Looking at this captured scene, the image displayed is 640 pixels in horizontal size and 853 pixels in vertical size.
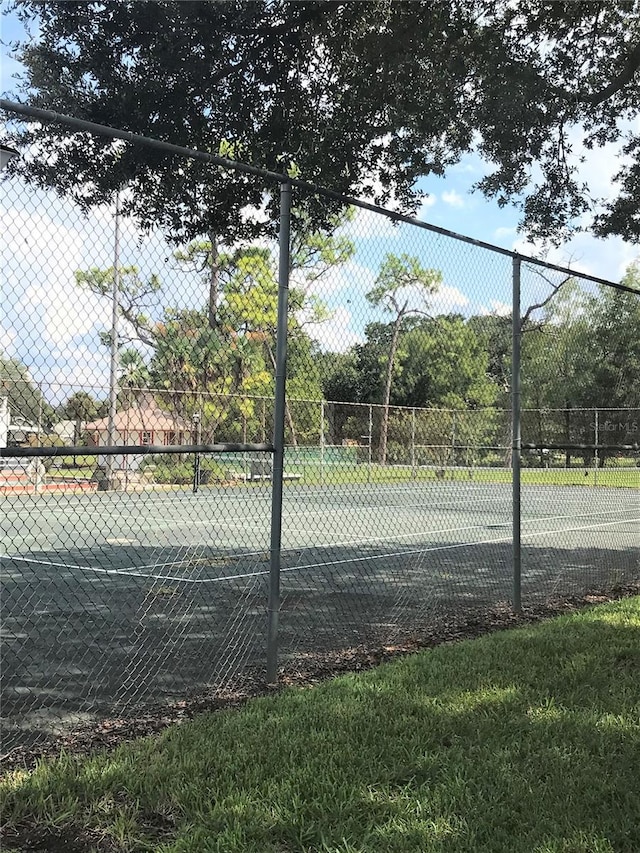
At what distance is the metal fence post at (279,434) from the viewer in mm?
4406

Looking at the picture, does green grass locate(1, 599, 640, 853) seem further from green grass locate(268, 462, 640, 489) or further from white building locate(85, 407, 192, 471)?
green grass locate(268, 462, 640, 489)

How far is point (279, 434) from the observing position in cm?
450

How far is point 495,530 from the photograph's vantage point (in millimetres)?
13242

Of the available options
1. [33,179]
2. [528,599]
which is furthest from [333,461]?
[33,179]

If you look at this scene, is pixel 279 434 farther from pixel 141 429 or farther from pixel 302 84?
pixel 302 84

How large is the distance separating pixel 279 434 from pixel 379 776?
196cm

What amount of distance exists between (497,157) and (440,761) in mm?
8711

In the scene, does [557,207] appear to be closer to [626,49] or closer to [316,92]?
[626,49]

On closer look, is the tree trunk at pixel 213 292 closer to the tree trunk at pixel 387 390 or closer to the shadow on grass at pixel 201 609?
the tree trunk at pixel 387 390

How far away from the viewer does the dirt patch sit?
3619 mm

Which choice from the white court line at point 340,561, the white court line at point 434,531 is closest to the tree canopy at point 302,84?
the white court line at point 340,561

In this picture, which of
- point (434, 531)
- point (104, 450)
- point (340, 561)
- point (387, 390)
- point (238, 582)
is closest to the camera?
point (104, 450)

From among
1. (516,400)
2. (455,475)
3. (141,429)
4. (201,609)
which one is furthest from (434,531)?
(141,429)

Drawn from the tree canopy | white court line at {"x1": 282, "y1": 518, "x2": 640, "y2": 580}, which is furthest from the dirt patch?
the tree canopy
